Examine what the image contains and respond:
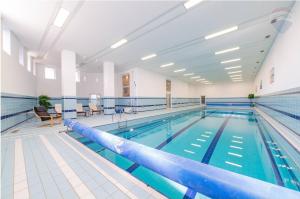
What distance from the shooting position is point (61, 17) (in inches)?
154

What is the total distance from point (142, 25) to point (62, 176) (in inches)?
177

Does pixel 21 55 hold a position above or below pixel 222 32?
below

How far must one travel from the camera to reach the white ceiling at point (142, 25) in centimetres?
348

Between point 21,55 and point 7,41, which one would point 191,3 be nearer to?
point 7,41

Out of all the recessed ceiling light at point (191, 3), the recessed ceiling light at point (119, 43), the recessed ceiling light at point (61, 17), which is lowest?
the recessed ceiling light at point (119, 43)

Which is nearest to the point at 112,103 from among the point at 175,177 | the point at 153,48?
the point at 153,48

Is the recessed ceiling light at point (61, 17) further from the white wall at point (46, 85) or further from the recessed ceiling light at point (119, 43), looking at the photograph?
the white wall at point (46, 85)

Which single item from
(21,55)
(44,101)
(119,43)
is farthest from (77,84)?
(119,43)

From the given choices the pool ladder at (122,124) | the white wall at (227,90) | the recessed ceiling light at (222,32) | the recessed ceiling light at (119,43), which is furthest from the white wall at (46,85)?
the white wall at (227,90)

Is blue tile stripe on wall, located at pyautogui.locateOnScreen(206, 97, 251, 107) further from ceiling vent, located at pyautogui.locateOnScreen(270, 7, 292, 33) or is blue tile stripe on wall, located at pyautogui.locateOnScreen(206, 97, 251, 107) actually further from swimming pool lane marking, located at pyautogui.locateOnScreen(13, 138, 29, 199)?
swimming pool lane marking, located at pyautogui.locateOnScreen(13, 138, 29, 199)

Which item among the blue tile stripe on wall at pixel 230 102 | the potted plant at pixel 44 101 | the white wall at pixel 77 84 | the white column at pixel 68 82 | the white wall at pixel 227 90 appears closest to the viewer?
the white column at pixel 68 82

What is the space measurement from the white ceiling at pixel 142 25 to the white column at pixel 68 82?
49cm

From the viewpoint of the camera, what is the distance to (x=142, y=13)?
374cm

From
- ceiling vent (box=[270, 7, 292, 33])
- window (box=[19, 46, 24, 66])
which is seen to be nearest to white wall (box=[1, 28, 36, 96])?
window (box=[19, 46, 24, 66])
